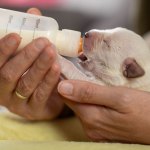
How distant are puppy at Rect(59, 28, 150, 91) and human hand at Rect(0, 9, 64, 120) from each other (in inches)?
2.9

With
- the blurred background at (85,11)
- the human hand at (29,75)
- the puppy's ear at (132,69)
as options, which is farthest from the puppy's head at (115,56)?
the blurred background at (85,11)

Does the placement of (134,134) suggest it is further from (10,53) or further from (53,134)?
(10,53)

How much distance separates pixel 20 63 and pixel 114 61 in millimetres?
294

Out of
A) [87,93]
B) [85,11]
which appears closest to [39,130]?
[87,93]

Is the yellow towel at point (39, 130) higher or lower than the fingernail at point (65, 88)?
lower

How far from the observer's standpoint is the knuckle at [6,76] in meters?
1.10

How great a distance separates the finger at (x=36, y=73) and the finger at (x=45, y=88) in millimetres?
14

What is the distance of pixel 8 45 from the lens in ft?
3.38

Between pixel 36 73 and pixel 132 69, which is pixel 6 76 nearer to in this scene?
pixel 36 73

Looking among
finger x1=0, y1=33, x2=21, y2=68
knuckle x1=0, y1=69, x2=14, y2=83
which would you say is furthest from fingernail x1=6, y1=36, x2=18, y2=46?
knuckle x1=0, y1=69, x2=14, y2=83

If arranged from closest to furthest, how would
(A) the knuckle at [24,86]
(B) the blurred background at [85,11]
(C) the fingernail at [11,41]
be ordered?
(C) the fingernail at [11,41] < (A) the knuckle at [24,86] < (B) the blurred background at [85,11]

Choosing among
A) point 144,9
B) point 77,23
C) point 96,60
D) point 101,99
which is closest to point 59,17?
point 77,23

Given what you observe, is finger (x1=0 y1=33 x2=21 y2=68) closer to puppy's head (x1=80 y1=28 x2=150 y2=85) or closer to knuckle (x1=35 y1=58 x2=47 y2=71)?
knuckle (x1=35 y1=58 x2=47 y2=71)

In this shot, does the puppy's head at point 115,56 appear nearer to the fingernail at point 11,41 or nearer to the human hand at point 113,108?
the human hand at point 113,108
